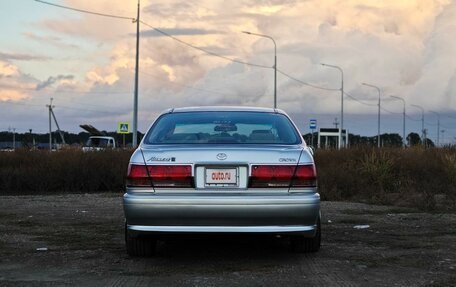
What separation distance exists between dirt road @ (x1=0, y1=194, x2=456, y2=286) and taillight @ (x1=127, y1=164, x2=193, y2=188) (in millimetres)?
702

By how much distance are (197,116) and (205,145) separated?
0.95 metres

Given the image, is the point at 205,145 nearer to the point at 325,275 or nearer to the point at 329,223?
the point at 325,275

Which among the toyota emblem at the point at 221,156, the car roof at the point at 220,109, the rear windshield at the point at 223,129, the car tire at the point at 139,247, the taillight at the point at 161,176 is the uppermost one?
the car roof at the point at 220,109

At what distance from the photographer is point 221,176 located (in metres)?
5.51

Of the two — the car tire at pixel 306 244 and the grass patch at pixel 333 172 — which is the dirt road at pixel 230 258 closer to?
the car tire at pixel 306 244

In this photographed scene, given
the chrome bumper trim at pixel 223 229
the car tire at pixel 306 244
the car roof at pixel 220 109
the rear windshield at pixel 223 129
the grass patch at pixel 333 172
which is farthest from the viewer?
the grass patch at pixel 333 172

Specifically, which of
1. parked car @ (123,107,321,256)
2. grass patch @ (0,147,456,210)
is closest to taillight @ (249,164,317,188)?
parked car @ (123,107,321,256)

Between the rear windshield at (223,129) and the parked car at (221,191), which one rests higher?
the rear windshield at (223,129)

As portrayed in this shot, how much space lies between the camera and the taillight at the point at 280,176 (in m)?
5.50

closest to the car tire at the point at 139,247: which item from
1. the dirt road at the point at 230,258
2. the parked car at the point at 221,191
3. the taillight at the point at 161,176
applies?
the dirt road at the point at 230,258

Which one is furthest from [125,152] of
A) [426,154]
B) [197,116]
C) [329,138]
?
[329,138]

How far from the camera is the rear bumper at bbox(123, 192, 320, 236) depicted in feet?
17.8

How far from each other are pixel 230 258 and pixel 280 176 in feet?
4.32

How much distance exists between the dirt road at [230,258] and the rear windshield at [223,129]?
1.04m
